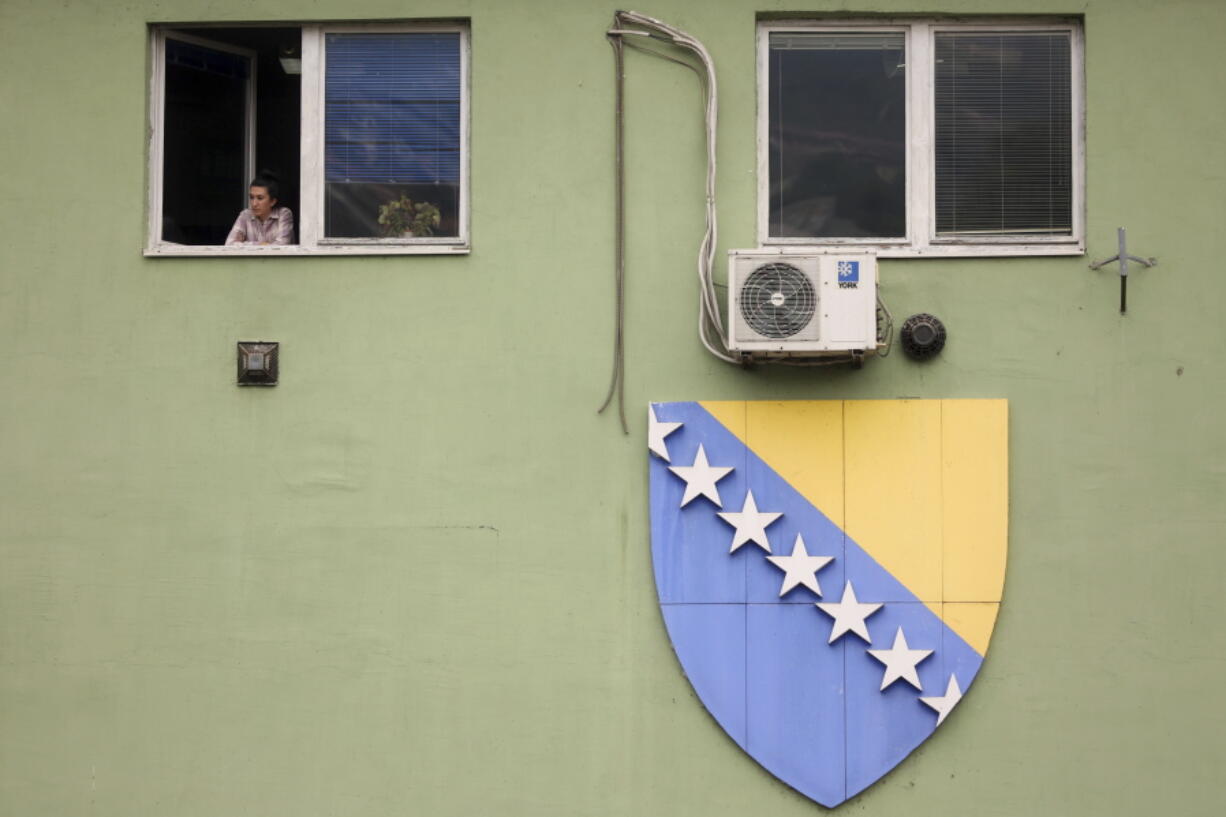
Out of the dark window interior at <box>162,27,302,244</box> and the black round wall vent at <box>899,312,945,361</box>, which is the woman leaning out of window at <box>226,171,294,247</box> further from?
the black round wall vent at <box>899,312,945,361</box>

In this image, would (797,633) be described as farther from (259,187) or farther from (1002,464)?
(259,187)

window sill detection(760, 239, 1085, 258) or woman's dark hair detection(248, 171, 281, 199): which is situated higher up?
woman's dark hair detection(248, 171, 281, 199)

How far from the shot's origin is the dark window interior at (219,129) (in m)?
7.50

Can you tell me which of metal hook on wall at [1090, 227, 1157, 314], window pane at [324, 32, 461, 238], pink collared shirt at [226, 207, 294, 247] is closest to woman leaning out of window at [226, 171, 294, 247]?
pink collared shirt at [226, 207, 294, 247]

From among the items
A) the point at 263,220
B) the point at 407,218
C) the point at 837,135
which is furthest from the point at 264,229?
the point at 837,135

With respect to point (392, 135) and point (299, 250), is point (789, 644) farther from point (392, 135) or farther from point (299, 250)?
point (392, 135)

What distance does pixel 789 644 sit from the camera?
699 cm

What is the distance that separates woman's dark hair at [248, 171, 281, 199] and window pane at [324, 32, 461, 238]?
28 centimetres

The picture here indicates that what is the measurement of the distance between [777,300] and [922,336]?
2.74 ft

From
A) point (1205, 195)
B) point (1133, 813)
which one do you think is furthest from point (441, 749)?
point (1205, 195)

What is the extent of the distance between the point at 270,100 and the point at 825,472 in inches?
149

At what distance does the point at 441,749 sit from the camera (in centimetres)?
706

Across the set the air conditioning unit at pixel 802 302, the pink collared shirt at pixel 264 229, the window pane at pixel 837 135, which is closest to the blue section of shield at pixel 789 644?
the air conditioning unit at pixel 802 302

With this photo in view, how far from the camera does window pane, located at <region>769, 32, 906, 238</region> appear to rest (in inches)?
288
